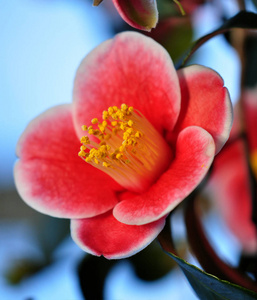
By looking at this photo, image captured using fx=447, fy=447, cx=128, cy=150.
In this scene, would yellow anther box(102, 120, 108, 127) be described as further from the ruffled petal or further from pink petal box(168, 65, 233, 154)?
the ruffled petal

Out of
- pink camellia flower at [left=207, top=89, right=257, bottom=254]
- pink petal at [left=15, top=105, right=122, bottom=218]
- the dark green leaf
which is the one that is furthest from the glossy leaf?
pink camellia flower at [left=207, top=89, right=257, bottom=254]

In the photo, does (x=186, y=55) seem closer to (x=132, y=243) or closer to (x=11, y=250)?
(x=132, y=243)

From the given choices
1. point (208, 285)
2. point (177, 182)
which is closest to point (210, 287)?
point (208, 285)

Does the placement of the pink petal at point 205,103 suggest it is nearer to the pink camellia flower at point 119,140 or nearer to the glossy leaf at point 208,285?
the pink camellia flower at point 119,140

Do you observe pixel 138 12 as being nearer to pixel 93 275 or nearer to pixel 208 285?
pixel 208 285

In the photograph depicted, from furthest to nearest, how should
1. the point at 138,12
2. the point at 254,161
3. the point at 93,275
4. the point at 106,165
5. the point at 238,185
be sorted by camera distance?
1. the point at 238,185
2. the point at 254,161
3. the point at 93,275
4. the point at 106,165
5. the point at 138,12

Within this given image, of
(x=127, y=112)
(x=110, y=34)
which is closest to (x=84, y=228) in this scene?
(x=127, y=112)
